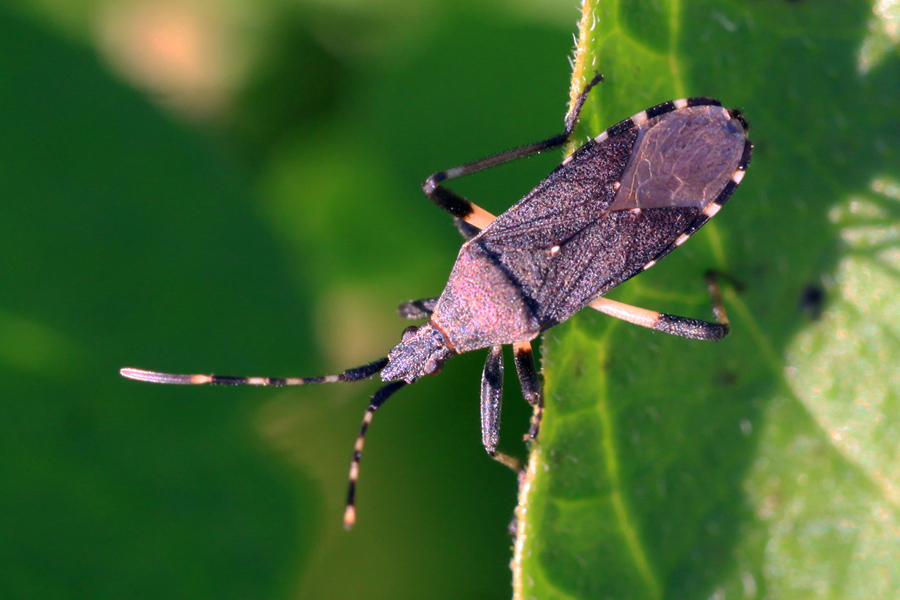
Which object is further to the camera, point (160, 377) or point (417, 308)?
point (417, 308)

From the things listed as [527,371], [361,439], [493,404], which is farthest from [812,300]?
[361,439]

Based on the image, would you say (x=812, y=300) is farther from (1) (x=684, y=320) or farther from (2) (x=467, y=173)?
(2) (x=467, y=173)

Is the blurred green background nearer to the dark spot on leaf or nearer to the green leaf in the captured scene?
the green leaf

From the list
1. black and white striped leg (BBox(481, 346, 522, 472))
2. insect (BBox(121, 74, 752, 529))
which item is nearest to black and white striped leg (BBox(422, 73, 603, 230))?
insect (BBox(121, 74, 752, 529))

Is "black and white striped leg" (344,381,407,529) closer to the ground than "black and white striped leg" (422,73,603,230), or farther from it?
closer to the ground

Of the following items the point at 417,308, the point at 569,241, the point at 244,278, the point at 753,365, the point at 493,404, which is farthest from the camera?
the point at 244,278

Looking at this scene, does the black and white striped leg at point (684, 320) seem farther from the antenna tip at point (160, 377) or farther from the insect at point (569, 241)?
the antenna tip at point (160, 377)
